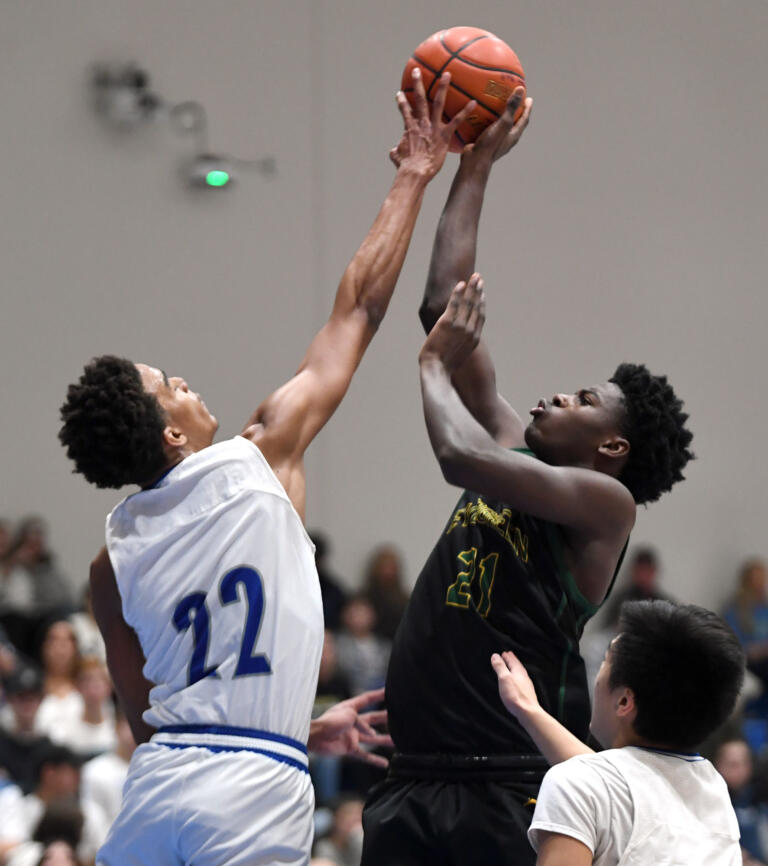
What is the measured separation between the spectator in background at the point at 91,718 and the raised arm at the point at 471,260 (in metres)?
4.07

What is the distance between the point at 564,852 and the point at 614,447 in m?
1.13

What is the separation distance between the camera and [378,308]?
11.2 feet

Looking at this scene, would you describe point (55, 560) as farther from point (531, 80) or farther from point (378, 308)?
point (378, 308)

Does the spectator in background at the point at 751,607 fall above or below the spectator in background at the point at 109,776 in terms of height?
above

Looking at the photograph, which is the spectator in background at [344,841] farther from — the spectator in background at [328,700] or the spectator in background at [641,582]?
the spectator in background at [641,582]

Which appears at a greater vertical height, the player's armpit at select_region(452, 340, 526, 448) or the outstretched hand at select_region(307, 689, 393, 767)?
the player's armpit at select_region(452, 340, 526, 448)

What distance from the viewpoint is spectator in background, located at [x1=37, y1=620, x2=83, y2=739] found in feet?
23.3

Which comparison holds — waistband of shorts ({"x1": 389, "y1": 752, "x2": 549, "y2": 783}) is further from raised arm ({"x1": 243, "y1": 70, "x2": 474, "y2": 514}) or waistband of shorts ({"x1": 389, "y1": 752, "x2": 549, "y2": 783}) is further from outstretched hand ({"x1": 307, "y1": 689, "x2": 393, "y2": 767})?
raised arm ({"x1": 243, "y1": 70, "x2": 474, "y2": 514})

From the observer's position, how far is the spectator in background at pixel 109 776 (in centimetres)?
622

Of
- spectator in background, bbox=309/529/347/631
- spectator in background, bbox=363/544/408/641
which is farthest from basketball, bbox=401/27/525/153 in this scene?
spectator in background, bbox=363/544/408/641

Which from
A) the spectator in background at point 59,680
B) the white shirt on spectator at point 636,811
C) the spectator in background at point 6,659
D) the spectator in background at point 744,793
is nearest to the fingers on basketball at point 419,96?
the white shirt on spectator at point 636,811

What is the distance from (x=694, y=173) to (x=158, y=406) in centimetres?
927

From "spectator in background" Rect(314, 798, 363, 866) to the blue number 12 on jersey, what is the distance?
12.0 ft

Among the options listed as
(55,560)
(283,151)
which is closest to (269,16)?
(283,151)
